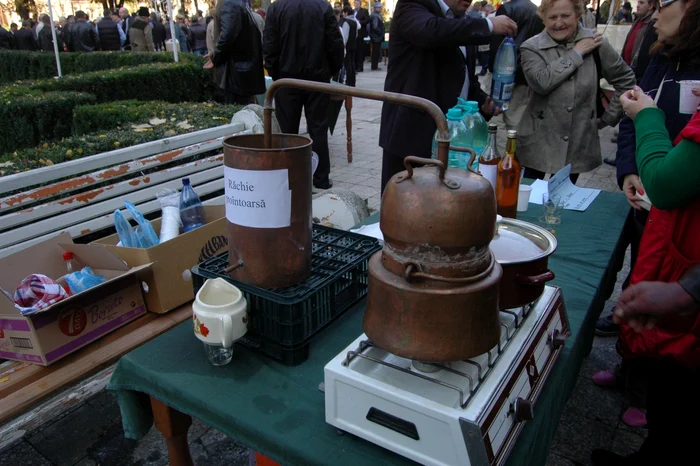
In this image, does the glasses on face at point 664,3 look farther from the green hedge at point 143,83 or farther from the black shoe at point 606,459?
the green hedge at point 143,83

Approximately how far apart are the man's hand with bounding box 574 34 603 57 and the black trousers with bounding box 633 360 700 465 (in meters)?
1.87

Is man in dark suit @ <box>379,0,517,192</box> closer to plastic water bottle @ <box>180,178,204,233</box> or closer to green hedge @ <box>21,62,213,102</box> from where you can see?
plastic water bottle @ <box>180,178,204,233</box>

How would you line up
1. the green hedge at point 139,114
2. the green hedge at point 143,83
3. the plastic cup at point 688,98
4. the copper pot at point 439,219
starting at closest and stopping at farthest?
1. the copper pot at point 439,219
2. the plastic cup at point 688,98
3. the green hedge at point 139,114
4. the green hedge at point 143,83

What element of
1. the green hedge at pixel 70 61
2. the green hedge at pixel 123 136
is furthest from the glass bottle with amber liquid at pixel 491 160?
the green hedge at pixel 70 61

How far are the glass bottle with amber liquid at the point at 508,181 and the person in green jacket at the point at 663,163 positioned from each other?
19.4 inches

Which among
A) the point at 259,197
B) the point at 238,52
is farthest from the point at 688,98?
the point at 238,52

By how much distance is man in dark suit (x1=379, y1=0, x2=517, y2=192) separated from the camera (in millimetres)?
2645

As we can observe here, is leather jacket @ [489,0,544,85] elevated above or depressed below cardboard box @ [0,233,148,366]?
above

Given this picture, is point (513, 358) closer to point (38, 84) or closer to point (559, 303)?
point (559, 303)

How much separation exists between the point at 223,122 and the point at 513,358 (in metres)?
3.08

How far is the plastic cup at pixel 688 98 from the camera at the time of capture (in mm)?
1777

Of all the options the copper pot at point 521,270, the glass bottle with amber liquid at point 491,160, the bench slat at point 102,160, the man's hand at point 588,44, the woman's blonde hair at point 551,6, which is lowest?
the bench slat at point 102,160

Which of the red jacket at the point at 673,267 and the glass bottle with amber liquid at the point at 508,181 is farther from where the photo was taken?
the glass bottle with amber liquid at the point at 508,181

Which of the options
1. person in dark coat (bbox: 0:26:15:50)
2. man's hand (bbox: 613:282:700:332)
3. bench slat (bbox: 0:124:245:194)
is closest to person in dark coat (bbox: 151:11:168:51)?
person in dark coat (bbox: 0:26:15:50)
